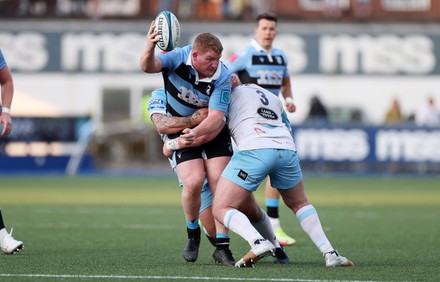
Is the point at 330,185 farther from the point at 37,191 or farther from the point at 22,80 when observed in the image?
the point at 22,80

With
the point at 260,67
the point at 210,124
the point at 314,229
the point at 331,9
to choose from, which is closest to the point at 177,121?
the point at 210,124

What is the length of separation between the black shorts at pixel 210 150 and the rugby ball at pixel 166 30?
1050 mm

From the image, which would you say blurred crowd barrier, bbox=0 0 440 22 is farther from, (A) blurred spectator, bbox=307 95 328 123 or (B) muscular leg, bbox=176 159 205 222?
(B) muscular leg, bbox=176 159 205 222

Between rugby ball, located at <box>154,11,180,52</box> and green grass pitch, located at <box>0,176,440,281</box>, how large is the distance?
187 cm

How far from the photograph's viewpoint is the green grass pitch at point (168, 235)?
8.63 meters

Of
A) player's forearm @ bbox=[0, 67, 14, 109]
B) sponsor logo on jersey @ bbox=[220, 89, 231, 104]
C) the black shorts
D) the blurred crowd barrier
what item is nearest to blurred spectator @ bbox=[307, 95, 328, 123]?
the blurred crowd barrier

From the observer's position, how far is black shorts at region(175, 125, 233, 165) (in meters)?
9.51

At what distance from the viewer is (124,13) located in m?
39.9

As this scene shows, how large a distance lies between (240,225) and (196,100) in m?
1.25

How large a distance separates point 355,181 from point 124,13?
52.4 ft

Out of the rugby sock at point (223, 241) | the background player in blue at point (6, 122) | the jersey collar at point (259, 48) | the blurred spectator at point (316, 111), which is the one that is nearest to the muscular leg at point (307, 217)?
the rugby sock at point (223, 241)

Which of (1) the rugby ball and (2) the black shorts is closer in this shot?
(1) the rugby ball

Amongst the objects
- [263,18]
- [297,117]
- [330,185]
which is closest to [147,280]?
[263,18]

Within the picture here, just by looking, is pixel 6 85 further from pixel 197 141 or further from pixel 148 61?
pixel 197 141
